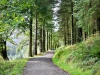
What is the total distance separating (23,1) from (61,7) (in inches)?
1006

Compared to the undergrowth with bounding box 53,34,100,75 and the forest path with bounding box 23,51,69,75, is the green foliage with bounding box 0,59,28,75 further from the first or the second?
the undergrowth with bounding box 53,34,100,75

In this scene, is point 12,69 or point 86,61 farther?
point 12,69

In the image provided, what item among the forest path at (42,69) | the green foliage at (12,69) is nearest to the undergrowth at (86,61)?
the forest path at (42,69)

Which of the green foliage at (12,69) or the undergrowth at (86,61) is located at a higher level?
the undergrowth at (86,61)

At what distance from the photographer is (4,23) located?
5781 mm

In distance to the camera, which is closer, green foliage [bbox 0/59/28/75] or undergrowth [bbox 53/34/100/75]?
undergrowth [bbox 53/34/100/75]

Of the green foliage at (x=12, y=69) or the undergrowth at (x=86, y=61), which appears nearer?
the undergrowth at (x=86, y=61)

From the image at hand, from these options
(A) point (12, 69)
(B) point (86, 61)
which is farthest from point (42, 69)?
(B) point (86, 61)

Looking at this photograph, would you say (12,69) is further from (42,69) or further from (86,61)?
(86,61)

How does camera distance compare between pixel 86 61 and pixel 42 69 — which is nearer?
pixel 86 61

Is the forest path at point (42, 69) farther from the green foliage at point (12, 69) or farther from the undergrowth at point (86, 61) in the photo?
the undergrowth at point (86, 61)

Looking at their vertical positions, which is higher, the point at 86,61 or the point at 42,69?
the point at 86,61

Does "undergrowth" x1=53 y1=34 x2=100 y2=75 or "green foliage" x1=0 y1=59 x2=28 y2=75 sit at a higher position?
"undergrowth" x1=53 y1=34 x2=100 y2=75

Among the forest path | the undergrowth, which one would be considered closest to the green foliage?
the forest path
